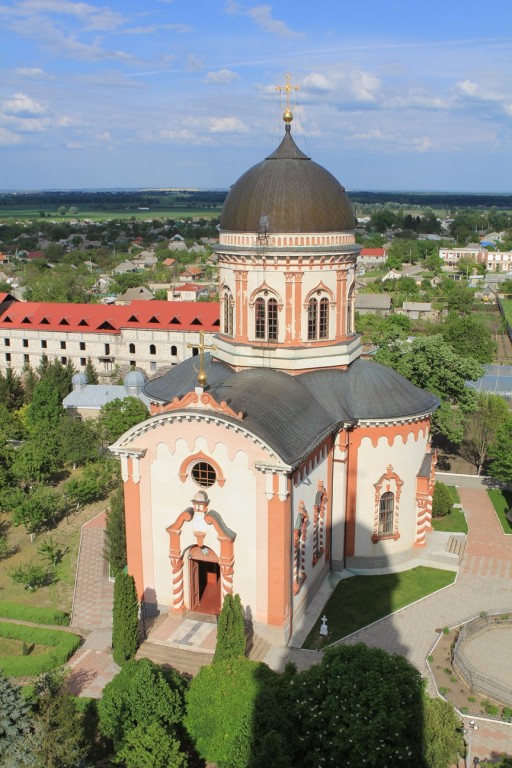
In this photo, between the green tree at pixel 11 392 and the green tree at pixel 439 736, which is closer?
the green tree at pixel 439 736

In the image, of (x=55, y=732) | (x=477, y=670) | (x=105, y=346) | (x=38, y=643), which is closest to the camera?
(x=55, y=732)

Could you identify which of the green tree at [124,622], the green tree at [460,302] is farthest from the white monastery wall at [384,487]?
the green tree at [460,302]

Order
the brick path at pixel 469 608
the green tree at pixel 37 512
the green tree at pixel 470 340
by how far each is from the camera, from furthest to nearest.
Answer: the green tree at pixel 470 340
the green tree at pixel 37 512
the brick path at pixel 469 608

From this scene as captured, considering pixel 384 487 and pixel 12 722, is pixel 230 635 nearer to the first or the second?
pixel 12 722

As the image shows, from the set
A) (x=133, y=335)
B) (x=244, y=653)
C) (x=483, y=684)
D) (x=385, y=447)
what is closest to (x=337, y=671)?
(x=244, y=653)

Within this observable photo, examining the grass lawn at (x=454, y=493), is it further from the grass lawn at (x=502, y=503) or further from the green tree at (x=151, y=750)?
the green tree at (x=151, y=750)

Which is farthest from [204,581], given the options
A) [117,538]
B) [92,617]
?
[92,617]

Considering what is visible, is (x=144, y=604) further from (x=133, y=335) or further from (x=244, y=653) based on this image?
(x=133, y=335)

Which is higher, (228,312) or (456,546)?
(228,312)
